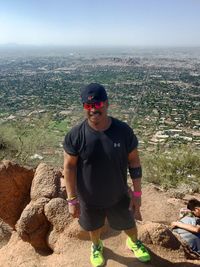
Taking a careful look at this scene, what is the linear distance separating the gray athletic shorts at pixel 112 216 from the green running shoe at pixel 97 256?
16.1 inches

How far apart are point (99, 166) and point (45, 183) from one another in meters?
2.55

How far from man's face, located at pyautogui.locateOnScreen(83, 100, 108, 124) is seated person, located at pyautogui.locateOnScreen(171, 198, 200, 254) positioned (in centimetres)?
249

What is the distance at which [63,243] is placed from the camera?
5.42 m

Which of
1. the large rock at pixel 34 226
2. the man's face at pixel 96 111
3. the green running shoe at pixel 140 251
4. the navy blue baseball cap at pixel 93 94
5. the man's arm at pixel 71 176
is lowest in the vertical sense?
the large rock at pixel 34 226

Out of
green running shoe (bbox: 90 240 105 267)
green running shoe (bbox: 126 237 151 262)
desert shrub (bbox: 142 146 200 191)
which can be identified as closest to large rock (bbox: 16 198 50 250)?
green running shoe (bbox: 90 240 105 267)

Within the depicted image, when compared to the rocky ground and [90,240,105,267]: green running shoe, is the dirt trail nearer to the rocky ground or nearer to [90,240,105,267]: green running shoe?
the rocky ground

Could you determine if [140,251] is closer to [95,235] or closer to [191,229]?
[95,235]

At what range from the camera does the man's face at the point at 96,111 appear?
12.7 feet

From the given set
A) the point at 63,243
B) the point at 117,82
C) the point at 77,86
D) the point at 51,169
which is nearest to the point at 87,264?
the point at 63,243

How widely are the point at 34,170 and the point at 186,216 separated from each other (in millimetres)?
2743

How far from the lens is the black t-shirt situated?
12.9 feet

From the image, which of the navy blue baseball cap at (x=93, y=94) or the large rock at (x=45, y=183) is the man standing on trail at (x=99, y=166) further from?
the large rock at (x=45, y=183)

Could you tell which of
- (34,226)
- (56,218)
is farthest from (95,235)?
(34,226)

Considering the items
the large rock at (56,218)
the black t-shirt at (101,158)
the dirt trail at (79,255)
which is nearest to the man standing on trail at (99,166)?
the black t-shirt at (101,158)
